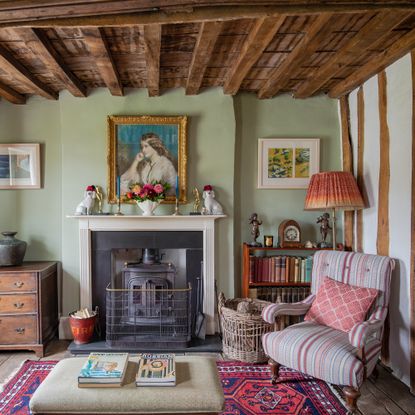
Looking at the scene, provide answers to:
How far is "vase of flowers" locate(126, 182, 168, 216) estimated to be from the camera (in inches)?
135

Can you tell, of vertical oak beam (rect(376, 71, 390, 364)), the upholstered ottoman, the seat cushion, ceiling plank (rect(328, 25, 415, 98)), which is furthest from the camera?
vertical oak beam (rect(376, 71, 390, 364))

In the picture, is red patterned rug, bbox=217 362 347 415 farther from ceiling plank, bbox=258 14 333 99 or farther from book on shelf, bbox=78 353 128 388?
ceiling plank, bbox=258 14 333 99

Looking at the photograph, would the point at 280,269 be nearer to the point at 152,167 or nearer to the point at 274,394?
the point at 274,394

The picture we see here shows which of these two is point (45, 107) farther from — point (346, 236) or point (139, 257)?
point (346, 236)

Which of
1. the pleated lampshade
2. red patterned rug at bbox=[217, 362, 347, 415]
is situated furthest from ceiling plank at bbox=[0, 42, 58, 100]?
red patterned rug at bbox=[217, 362, 347, 415]

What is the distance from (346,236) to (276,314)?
1352mm

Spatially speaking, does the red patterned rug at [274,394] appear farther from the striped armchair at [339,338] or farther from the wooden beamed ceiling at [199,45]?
the wooden beamed ceiling at [199,45]

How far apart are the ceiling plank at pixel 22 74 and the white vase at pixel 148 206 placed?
1.36 metres

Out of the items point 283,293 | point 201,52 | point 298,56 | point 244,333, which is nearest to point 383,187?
point 298,56

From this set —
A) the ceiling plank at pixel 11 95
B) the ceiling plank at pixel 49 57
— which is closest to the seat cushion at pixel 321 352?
the ceiling plank at pixel 49 57

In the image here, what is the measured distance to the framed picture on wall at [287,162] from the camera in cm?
374

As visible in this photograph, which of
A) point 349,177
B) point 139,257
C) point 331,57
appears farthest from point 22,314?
point 331,57

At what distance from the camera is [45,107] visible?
12.3ft

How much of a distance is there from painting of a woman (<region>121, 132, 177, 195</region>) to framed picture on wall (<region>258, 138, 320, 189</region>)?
89 cm
